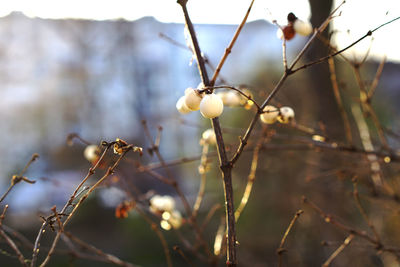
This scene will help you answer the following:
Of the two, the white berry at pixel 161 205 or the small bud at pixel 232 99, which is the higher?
the small bud at pixel 232 99

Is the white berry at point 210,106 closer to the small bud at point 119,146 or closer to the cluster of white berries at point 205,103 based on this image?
the cluster of white berries at point 205,103

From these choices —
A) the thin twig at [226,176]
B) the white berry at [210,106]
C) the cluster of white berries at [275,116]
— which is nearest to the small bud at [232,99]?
the cluster of white berries at [275,116]

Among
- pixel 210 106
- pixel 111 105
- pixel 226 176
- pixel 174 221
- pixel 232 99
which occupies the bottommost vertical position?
pixel 226 176

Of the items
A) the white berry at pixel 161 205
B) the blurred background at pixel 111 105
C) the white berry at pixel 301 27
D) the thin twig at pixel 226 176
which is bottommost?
the thin twig at pixel 226 176

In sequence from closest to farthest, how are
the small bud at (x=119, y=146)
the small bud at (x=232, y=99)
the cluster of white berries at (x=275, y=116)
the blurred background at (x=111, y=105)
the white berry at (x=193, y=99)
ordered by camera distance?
1. the small bud at (x=119, y=146)
2. the white berry at (x=193, y=99)
3. the cluster of white berries at (x=275, y=116)
4. the small bud at (x=232, y=99)
5. the blurred background at (x=111, y=105)

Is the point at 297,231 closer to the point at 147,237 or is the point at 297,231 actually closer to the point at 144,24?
the point at 147,237

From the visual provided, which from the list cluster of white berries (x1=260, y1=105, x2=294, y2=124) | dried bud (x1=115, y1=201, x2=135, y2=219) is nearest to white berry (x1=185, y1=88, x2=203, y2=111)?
cluster of white berries (x1=260, y1=105, x2=294, y2=124)

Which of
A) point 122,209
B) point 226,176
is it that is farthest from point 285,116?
point 122,209

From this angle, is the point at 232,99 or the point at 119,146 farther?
the point at 232,99

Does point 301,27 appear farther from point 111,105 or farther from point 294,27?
point 111,105

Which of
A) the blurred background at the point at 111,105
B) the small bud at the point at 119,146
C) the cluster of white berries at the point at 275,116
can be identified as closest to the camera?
the small bud at the point at 119,146

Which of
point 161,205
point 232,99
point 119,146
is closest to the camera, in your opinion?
point 119,146

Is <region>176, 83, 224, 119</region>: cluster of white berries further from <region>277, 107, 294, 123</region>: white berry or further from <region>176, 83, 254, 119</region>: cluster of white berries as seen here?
<region>277, 107, 294, 123</region>: white berry
